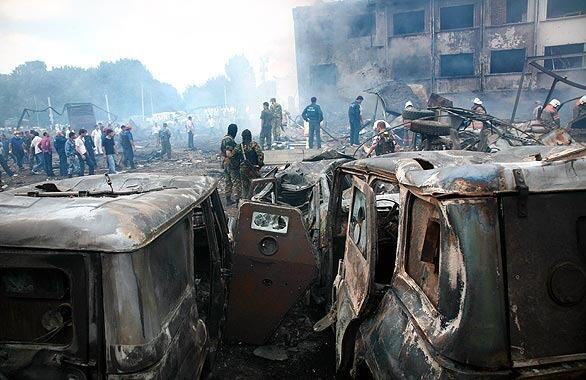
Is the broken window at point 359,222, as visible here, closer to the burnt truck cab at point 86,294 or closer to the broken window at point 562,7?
the burnt truck cab at point 86,294

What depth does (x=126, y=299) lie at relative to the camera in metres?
1.81

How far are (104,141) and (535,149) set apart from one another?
1443 cm

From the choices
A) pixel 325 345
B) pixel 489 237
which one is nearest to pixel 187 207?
pixel 489 237

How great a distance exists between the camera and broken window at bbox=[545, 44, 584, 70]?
21.2m

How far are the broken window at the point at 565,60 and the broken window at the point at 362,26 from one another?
10066mm

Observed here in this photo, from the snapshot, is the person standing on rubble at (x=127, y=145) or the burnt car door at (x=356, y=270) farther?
the person standing on rubble at (x=127, y=145)

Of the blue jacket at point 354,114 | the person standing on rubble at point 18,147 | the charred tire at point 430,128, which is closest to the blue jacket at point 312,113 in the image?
the blue jacket at point 354,114

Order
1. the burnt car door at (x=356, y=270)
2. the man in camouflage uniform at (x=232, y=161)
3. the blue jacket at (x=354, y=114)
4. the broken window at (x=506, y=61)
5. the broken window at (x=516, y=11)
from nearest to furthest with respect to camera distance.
Result: the burnt car door at (x=356, y=270) < the man in camouflage uniform at (x=232, y=161) < the blue jacket at (x=354, y=114) < the broken window at (x=516, y=11) < the broken window at (x=506, y=61)

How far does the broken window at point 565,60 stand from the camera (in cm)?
2122

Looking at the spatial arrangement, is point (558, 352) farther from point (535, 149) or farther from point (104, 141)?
point (104, 141)

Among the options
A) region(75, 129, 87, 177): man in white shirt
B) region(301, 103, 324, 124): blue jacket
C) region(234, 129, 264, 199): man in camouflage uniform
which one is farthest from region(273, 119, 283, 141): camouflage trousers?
region(234, 129, 264, 199): man in camouflage uniform

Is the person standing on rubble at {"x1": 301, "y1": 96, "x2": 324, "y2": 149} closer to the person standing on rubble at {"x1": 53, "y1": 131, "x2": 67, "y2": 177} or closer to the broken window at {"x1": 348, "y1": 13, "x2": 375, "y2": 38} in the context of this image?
the person standing on rubble at {"x1": 53, "y1": 131, "x2": 67, "y2": 177}

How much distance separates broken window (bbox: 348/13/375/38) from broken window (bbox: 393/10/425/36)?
66.2 inches

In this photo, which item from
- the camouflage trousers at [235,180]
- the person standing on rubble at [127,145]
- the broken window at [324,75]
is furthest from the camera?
the broken window at [324,75]
